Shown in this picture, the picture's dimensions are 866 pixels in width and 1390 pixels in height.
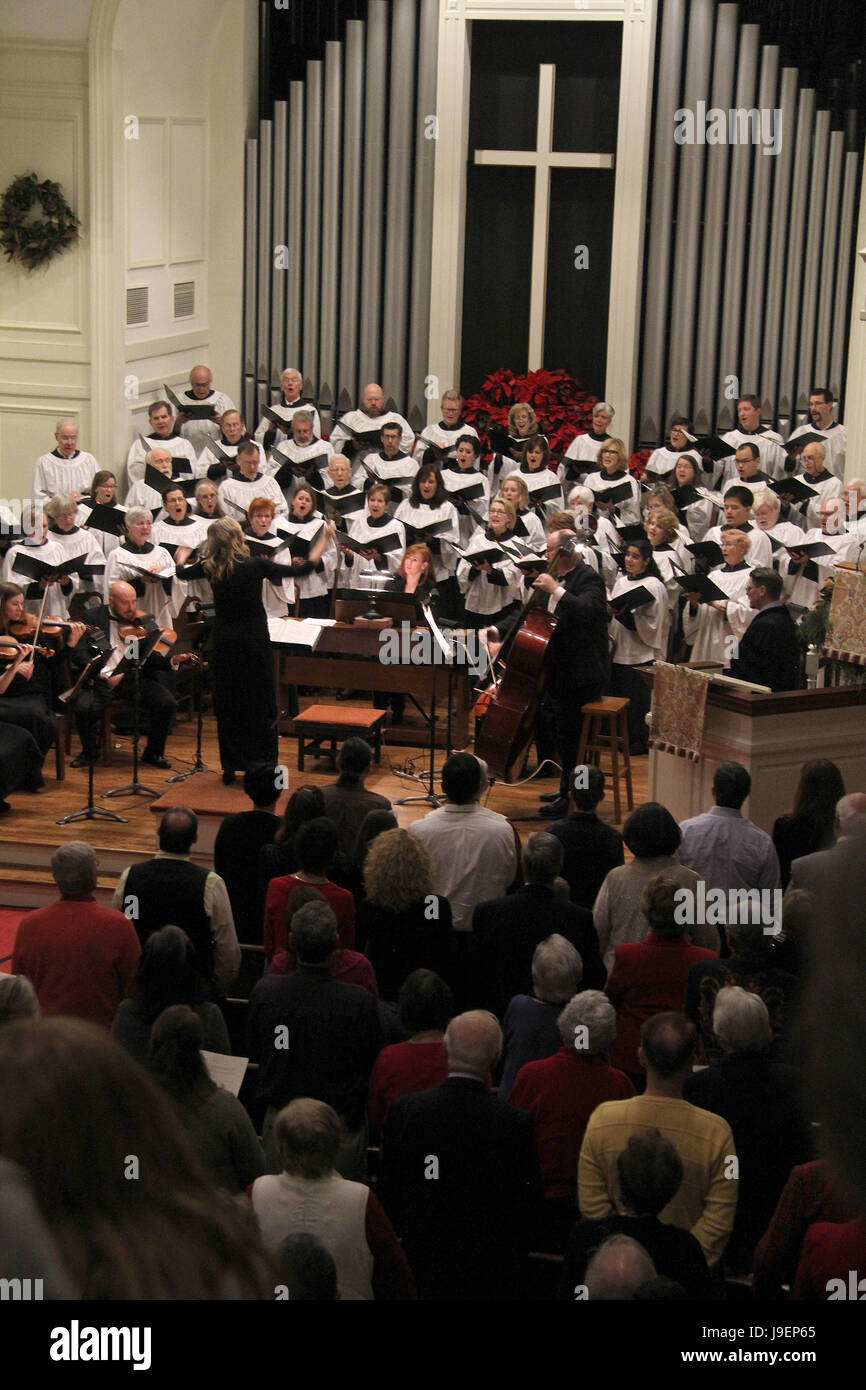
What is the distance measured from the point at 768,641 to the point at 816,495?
3727 millimetres

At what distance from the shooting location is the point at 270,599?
1073 centimetres

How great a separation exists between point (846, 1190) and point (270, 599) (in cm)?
995

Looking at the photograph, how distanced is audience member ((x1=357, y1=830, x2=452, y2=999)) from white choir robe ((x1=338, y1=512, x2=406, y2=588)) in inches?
227

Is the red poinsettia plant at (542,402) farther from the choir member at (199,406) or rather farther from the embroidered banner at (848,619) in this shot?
the embroidered banner at (848,619)

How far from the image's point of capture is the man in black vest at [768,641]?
781 centimetres

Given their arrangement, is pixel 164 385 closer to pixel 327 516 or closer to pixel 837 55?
pixel 327 516

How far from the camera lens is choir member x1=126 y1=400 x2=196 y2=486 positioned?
12.2 meters

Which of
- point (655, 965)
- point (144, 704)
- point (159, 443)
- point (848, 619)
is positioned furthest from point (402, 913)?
point (159, 443)

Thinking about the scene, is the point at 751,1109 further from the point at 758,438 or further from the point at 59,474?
the point at 758,438

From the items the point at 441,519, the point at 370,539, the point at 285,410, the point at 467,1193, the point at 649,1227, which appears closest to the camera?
the point at 649,1227

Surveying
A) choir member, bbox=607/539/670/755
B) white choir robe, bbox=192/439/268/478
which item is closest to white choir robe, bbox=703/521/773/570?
choir member, bbox=607/539/670/755

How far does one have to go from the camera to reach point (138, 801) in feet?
28.3

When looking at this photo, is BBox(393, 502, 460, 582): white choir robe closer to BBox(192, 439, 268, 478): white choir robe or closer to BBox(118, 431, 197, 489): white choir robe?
BBox(192, 439, 268, 478): white choir robe

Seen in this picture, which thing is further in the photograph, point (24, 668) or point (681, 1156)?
point (24, 668)
